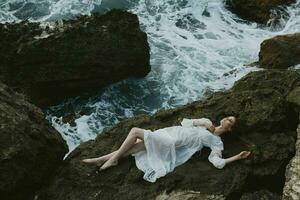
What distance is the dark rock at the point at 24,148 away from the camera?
319 inches

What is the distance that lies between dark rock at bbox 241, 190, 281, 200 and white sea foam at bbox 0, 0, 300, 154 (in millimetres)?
5504

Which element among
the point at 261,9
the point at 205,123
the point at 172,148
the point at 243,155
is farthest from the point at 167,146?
the point at 261,9

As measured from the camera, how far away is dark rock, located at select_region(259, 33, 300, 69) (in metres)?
14.1

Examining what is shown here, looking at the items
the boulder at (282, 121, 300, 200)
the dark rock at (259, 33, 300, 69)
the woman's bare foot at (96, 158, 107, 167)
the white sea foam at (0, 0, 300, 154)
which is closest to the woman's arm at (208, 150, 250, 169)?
the boulder at (282, 121, 300, 200)

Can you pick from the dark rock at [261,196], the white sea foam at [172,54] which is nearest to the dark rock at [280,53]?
the white sea foam at [172,54]

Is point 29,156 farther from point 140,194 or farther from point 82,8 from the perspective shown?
point 82,8

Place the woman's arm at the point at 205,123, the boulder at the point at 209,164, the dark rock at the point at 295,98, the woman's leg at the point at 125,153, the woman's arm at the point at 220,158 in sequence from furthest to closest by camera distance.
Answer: the dark rock at the point at 295,98, the woman's arm at the point at 205,123, the woman's leg at the point at 125,153, the woman's arm at the point at 220,158, the boulder at the point at 209,164

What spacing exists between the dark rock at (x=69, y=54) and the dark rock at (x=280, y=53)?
132 inches

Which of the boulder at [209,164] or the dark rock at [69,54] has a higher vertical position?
the boulder at [209,164]

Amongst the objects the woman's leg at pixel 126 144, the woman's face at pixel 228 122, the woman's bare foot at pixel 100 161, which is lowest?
the woman's bare foot at pixel 100 161

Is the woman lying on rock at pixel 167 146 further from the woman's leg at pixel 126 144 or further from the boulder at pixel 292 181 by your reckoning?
the boulder at pixel 292 181

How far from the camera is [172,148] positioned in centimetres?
876

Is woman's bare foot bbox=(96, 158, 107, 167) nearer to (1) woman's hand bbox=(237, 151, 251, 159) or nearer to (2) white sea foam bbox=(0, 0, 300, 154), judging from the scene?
(1) woman's hand bbox=(237, 151, 251, 159)

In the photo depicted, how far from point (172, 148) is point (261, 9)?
11061 mm
